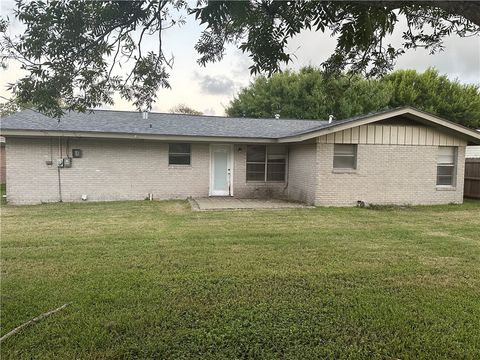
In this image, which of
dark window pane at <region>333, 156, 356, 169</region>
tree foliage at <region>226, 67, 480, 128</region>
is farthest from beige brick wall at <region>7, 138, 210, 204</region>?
tree foliage at <region>226, 67, 480, 128</region>

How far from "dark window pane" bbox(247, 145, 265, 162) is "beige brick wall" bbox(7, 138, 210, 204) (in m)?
1.66

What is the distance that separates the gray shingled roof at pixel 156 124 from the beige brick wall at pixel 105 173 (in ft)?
1.86

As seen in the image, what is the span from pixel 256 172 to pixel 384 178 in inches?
184

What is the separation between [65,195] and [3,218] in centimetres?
331

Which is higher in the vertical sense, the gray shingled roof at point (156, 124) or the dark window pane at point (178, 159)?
the gray shingled roof at point (156, 124)

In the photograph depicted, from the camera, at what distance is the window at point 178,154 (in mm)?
12953

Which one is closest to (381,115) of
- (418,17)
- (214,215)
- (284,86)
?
(214,215)

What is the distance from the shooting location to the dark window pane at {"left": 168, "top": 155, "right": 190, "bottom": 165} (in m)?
13.0

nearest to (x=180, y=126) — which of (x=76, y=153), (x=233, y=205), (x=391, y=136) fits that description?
(x=76, y=153)

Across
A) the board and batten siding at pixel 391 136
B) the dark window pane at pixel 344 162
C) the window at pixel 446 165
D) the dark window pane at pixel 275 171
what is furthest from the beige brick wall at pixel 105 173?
the window at pixel 446 165

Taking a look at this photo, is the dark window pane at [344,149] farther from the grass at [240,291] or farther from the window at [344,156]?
the grass at [240,291]

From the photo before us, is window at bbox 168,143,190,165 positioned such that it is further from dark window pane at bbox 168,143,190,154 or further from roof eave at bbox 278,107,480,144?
roof eave at bbox 278,107,480,144

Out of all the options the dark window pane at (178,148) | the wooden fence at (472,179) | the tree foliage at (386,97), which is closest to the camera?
the dark window pane at (178,148)

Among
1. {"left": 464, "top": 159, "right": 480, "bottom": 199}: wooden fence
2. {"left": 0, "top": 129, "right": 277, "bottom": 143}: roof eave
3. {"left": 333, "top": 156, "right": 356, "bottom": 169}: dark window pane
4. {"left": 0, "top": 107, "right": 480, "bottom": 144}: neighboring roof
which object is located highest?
{"left": 0, "top": 107, "right": 480, "bottom": 144}: neighboring roof
